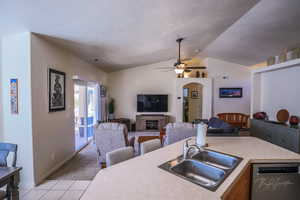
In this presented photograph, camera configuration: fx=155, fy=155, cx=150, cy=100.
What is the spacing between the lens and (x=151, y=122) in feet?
22.0

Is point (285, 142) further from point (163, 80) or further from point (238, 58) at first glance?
point (163, 80)

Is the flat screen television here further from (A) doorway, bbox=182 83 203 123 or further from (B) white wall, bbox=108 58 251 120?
(A) doorway, bbox=182 83 203 123

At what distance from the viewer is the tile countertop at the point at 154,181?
96 centimetres

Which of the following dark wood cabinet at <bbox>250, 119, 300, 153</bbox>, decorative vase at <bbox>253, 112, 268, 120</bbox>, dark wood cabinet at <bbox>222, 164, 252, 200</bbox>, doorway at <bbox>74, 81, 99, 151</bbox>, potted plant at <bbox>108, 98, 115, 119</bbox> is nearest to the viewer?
dark wood cabinet at <bbox>222, 164, 252, 200</bbox>

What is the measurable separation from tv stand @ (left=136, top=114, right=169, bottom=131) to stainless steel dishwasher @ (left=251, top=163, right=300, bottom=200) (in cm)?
502

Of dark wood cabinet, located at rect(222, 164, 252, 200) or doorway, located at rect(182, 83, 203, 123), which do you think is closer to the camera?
dark wood cabinet, located at rect(222, 164, 252, 200)

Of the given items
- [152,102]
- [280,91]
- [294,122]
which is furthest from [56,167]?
[280,91]

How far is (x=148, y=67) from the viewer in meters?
7.01

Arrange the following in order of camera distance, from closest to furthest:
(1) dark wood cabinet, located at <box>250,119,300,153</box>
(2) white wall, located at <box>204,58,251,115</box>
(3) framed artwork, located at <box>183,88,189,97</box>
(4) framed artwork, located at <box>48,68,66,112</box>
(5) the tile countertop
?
(5) the tile countertop → (1) dark wood cabinet, located at <box>250,119,300,153</box> → (4) framed artwork, located at <box>48,68,66,112</box> → (2) white wall, located at <box>204,58,251,115</box> → (3) framed artwork, located at <box>183,88,189,97</box>

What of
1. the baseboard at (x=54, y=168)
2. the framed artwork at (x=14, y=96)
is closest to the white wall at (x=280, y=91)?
the baseboard at (x=54, y=168)

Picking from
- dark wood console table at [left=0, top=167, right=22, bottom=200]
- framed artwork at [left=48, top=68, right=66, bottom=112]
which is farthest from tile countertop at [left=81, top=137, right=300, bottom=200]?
framed artwork at [left=48, top=68, right=66, bottom=112]

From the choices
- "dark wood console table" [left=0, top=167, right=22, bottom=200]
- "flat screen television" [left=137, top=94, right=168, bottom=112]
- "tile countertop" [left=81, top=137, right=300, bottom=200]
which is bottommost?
"dark wood console table" [left=0, top=167, right=22, bottom=200]

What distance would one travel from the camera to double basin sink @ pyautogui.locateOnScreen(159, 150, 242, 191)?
1284 millimetres

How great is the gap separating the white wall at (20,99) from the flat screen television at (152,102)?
15.0 ft
